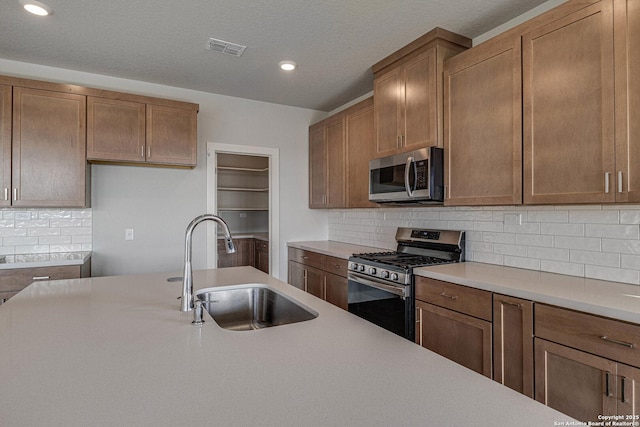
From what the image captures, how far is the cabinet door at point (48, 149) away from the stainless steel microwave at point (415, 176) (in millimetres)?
2565

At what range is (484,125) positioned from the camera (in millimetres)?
2189

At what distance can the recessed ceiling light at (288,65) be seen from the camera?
2960 millimetres

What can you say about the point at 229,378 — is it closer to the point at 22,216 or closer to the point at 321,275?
the point at 321,275

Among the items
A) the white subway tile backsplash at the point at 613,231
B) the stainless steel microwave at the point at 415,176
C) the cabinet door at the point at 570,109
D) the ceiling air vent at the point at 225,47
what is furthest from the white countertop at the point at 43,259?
the white subway tile backsplash at the point at 613,231

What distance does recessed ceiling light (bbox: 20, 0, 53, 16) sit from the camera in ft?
6.89

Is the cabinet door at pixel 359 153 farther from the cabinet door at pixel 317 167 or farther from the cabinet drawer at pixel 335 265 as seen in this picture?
the cabinet drawer at pixel 335 265

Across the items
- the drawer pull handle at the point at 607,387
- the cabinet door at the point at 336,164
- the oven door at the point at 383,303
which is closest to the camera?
the drawer pull handle at the point at 607,387

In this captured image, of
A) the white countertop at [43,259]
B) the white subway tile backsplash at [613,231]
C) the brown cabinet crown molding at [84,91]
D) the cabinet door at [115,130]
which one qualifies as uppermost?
the brown cabinet crown molding at [84,91]

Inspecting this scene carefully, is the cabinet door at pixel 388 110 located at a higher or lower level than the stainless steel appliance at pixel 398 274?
higher

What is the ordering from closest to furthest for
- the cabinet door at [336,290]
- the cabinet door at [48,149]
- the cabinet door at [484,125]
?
1. the cabinet door at [484,125]
2. the cabinet door at [48,149]
3. the cabinet door at [336,290]

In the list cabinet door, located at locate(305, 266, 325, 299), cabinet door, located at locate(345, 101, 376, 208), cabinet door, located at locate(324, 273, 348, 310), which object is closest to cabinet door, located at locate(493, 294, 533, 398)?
cabinet door, located at locate(324, 273, 348, 310)

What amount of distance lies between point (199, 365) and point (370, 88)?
10.8ft

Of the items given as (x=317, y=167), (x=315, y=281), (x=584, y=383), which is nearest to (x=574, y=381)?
(x=584, y=383)

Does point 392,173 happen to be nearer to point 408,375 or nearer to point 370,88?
point 370,88
